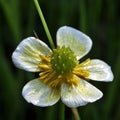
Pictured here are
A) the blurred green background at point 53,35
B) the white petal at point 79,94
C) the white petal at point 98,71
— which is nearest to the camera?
the white petal at point 79,94

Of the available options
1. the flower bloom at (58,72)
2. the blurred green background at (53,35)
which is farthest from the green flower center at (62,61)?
the blurred green background at (53,35)

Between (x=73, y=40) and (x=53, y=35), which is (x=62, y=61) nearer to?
(x=73, y=40)

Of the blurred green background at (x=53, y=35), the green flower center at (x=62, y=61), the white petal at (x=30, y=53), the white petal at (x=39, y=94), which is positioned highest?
the white petal at (x=30, y=53)

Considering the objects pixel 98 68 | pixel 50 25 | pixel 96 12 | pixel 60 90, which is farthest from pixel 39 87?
pixel 50 25

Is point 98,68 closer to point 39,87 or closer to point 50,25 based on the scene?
point 39,87

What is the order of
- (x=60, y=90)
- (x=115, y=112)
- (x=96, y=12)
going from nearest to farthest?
(x=60, y=90), (x=96, y=12), (x=115, y=112)

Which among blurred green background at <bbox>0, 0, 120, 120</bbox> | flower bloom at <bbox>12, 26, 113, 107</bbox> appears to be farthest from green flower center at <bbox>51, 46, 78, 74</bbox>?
blurred green background at <bbox>0, 0, 120, 120</bbox>

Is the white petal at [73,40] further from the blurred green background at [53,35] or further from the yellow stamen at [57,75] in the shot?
the blurred green background at [53,35]
